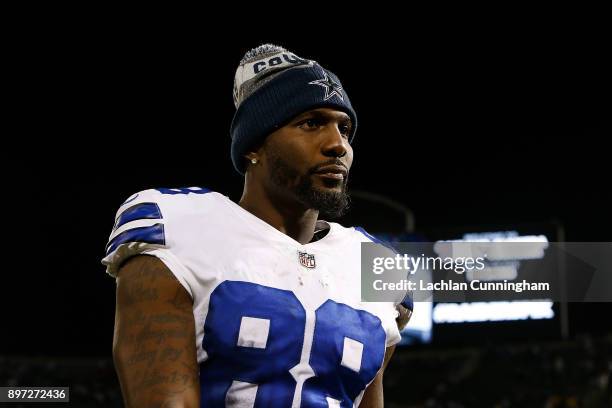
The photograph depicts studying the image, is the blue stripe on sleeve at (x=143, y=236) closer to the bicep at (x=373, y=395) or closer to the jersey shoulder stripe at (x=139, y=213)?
the jersey shoulder stripe at (x=139, y=213)

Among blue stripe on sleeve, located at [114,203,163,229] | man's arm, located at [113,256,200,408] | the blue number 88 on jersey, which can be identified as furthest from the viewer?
blue stripe on sleeve, located at [114,203,163,229]

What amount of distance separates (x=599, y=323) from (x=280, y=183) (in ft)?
55.5

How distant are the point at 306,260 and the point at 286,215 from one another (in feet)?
0.57

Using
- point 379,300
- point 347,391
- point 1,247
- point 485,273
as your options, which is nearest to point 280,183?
point 379,300

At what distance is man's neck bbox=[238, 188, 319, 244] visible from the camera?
2.35 metres

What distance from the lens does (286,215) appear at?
2.37 meters

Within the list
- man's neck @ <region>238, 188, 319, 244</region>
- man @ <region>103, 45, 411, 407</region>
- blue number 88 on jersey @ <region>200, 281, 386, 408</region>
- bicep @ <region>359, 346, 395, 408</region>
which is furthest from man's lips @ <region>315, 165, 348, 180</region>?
bicep @ <region>359, 346, 395, 408</region>

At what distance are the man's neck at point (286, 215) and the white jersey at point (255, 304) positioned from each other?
0.06 metres

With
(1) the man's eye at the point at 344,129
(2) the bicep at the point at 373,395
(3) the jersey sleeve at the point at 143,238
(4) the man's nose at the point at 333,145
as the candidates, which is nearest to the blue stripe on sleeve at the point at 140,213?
(3) the jersey sleeve at the point at 143,238

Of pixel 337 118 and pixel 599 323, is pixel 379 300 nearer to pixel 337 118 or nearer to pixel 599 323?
pixel 337 118

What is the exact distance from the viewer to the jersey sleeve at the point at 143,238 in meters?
2.01

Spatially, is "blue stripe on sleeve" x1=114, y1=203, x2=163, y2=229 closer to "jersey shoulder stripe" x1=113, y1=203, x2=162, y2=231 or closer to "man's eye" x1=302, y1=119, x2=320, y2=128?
"jersey shoulder stripe" x1=113, y1=203, x2=162, y2=231

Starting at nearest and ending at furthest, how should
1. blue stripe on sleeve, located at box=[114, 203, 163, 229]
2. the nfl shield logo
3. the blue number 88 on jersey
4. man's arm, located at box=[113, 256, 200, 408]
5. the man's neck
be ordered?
man's arm, located at box=[113, 256, 200, 408], the blue number 88 on jersey, blue stripe on sleeve, located at box=[114, 203, 163, 229], the nfl shield logo, the man's neck

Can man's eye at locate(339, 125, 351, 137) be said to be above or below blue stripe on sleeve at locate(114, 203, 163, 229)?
above
